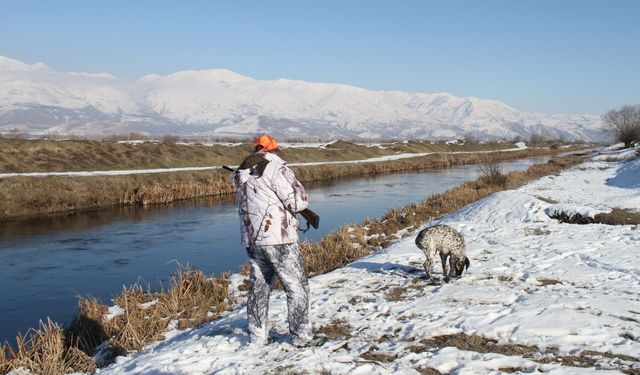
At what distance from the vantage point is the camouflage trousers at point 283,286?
6.08m

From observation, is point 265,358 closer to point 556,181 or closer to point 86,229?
point 86,229

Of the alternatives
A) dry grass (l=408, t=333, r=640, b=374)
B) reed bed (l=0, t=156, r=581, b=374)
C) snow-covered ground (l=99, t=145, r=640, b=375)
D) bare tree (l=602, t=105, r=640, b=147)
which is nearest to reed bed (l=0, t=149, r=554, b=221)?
reed bed (l=0, t=156, r=581, b=374)

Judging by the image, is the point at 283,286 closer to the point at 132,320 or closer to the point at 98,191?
the point at 132,320

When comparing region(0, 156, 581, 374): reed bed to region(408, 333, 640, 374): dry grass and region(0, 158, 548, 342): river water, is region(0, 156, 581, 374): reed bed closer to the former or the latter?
region(0, 158, 548, 342): river water


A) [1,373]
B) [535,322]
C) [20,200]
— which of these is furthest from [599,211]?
[20,200]

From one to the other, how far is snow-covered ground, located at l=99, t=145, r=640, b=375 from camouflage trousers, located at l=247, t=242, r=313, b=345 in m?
0.22

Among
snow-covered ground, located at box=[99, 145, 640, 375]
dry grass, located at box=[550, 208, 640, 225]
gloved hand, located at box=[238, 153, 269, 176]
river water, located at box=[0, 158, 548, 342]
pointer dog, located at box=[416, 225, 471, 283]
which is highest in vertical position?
gloved hand, located at box=[238, 153, 269, 176]

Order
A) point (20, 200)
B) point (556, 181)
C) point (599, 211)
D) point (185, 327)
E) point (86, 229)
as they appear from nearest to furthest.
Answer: point (185, 327) → point (599, 211) → point (86, 229) → point (20, 200) → point (556, 181)

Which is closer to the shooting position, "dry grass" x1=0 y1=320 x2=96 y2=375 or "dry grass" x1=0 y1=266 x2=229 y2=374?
"dry grass" x1=0 y1=320 x2=96 y2=375

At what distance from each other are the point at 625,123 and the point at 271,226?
291 ft

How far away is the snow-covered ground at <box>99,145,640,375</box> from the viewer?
581cm

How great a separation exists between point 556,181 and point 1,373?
28.5 m

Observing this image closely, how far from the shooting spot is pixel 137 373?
6.04 metres

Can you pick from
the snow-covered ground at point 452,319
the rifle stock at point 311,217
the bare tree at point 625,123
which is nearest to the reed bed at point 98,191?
the snow-covered ground at point 452,319
